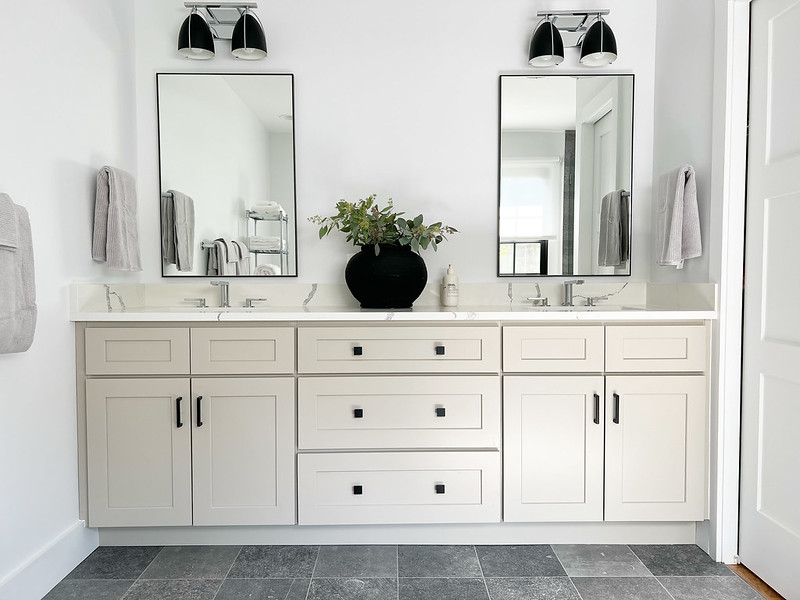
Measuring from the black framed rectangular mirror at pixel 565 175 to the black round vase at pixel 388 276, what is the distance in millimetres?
468

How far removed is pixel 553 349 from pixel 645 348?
347 millimetres

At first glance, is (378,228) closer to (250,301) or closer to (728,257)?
(250,301)

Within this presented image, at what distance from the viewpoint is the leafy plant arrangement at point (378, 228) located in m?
2.34

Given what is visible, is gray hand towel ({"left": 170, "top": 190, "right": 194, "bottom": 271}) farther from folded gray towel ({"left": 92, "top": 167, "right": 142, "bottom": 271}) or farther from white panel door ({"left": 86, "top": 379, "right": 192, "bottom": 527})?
white panel door ({"left": 86, "top": 379, "right": 192, "bottom": 527})

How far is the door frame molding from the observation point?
1956mm

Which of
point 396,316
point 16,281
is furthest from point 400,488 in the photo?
point 16,281

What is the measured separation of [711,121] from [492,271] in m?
1.06

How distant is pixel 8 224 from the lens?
1.52 metres

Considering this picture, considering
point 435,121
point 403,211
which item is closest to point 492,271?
point 403,211

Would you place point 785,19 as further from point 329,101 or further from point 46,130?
point 46,130

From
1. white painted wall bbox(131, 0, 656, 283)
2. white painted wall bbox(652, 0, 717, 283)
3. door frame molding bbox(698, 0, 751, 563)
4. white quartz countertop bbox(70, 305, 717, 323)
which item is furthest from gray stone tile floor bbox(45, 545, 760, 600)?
white painted wall bbox(131, 0, 656, 283)

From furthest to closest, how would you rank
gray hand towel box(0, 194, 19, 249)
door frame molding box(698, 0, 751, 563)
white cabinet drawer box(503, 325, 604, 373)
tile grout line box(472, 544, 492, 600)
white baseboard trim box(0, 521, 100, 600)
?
white cabinet drawer box(503, 325, 604, 373) → door frame molding box(698, 0, 751, 563) → tile grout line box(472, 544, 492, 600) → white baseboard trim box(0, 521, 100, 600) → gray hand towel box(0, 194, 19, 249)

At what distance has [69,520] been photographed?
1976 mm

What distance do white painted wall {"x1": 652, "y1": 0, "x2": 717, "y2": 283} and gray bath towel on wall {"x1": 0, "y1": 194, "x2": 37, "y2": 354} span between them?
7.64ft
